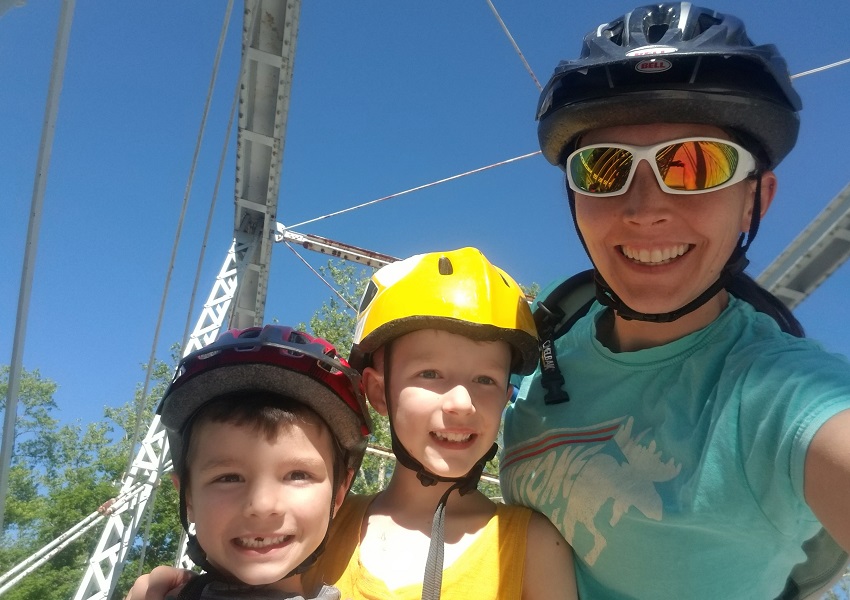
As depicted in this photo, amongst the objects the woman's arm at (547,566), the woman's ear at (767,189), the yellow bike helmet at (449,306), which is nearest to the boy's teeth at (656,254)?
the woman's ear at (767,189)

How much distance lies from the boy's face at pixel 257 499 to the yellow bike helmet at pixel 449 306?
0.42 m

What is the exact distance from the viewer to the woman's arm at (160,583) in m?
1.86

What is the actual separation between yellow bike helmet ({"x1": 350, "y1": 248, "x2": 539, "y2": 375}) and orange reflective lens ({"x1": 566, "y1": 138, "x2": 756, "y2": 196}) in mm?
466

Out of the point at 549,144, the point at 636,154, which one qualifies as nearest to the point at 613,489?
the point at 636,154

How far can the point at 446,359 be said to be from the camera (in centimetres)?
191

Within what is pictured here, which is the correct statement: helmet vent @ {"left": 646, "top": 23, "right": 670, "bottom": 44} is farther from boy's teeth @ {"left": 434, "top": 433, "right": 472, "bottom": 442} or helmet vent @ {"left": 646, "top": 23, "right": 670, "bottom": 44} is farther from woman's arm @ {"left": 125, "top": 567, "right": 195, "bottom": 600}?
woman's arm @ {"left": 125, "top": 567, "right": 195, "bottom": 600}

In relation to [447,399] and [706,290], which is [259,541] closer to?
[447,399]

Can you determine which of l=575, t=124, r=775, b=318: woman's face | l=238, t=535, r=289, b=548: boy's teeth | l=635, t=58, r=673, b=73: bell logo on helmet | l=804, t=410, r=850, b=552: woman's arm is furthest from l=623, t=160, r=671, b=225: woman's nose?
l=238, t=535, r=289, b=548: boy's teeth

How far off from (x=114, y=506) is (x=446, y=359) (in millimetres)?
5736

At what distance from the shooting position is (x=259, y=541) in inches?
69.1

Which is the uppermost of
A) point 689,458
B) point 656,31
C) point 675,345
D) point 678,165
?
point 656,31

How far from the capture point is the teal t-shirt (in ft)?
4.37

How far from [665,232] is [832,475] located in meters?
0.71

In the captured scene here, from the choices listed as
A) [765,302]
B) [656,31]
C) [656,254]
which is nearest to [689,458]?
[656,254]
